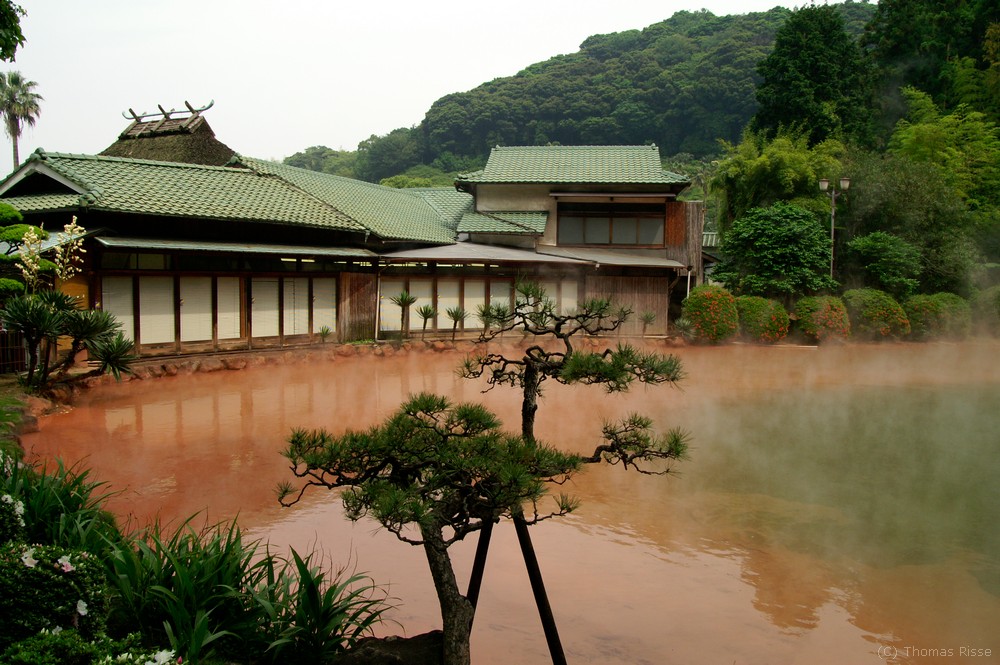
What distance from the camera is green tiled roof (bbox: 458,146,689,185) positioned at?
2244cm

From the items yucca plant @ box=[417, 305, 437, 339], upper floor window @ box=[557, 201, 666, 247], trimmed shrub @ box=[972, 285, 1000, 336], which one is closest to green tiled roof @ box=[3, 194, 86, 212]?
yucca plant @ box=[417, 305, 437, 339]

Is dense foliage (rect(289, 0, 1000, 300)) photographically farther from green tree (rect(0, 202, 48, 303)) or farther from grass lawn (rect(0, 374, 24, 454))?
grass lawn (rect(0, 374, 24, 454))

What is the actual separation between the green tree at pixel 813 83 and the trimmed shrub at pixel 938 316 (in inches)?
431

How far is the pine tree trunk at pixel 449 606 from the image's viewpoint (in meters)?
3.69

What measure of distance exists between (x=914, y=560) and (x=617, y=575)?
269 cm

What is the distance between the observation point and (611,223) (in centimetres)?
2306

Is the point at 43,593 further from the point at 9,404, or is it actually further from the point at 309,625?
the point at 9,404

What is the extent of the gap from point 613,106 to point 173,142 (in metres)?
42.2

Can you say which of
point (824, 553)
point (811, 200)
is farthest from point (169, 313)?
point (811, 200)

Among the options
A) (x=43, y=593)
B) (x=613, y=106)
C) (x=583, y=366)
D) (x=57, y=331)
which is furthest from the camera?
(x=613, y=106)

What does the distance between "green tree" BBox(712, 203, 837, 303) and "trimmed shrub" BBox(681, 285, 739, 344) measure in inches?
99.0

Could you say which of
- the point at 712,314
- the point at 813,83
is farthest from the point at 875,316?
the point at 813,83

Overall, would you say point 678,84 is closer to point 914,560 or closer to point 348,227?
point 348,227

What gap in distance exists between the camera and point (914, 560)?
629 centimetres
